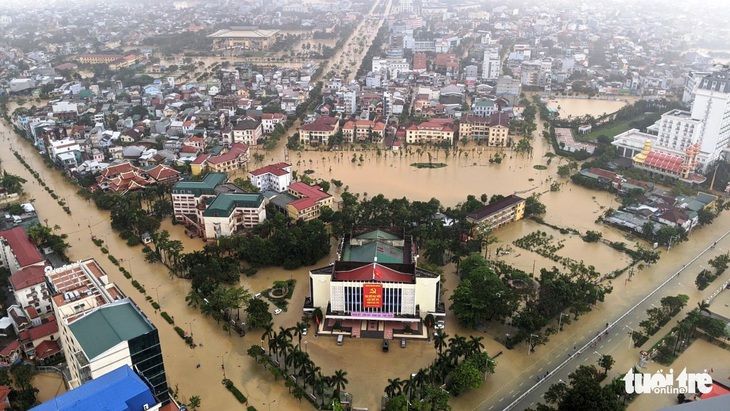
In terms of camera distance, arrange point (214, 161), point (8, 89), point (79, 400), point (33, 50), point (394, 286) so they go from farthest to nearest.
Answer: point (33, 50) → point (8, 89) → point (214, 161) → point (394, 286) → point (79, 400)

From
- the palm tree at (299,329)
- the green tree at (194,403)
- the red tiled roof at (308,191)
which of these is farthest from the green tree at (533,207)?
the green tree at (194,403)

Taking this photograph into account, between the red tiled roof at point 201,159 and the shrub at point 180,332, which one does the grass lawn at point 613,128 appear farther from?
the shrub at point 180,332

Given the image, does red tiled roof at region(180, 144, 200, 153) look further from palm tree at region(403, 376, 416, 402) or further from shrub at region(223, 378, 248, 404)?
palm tree at region(403, 376, 416, 402)

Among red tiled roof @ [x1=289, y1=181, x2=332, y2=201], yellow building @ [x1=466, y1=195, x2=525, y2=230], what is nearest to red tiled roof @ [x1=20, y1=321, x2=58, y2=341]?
red tiled roof @ [x1=289, y1=181, x2=332, y2=201]

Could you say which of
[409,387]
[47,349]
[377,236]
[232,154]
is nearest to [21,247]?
[47,349]

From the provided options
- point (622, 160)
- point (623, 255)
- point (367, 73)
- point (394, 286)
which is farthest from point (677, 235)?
point (367, 73)

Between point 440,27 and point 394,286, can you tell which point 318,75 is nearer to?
point 440,27
